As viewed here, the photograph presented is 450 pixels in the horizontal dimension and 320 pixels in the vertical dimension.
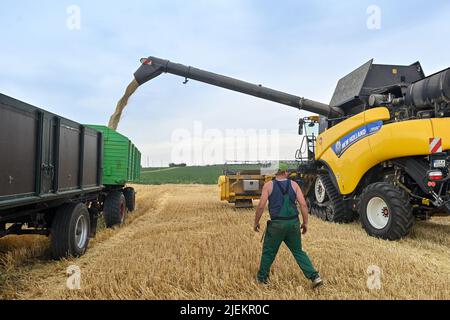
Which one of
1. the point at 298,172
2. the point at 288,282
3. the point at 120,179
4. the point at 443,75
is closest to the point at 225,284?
the point at 288,282

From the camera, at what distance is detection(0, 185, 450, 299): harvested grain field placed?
376cm

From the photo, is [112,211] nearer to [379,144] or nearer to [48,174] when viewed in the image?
[48,174]

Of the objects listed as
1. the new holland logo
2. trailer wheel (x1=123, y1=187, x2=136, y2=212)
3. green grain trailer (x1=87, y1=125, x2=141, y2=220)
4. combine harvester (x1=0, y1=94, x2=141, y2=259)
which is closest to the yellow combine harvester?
trailer wheel (x1=123, y1=187, x2=136, y2=212)

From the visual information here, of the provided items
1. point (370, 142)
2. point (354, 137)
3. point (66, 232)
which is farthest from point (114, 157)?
point (370, 142)

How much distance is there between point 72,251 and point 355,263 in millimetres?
3895

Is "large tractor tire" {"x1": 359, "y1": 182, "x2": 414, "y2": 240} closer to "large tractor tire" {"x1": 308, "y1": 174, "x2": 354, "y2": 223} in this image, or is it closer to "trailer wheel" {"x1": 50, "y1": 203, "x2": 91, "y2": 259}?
"large tractor tire" {"x1": 308, "y1": 174, "x2": 354, "y2": 223}

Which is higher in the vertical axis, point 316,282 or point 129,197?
point 129,197

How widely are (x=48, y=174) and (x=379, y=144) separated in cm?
549

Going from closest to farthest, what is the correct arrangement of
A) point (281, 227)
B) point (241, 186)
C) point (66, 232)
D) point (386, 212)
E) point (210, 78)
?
point (281, 227), point (66, 232), point (386, 212), point (210, 78), point (241, 186)

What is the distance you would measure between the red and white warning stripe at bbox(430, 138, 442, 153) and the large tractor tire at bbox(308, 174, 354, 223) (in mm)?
2883

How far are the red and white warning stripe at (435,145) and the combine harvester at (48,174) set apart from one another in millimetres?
5617

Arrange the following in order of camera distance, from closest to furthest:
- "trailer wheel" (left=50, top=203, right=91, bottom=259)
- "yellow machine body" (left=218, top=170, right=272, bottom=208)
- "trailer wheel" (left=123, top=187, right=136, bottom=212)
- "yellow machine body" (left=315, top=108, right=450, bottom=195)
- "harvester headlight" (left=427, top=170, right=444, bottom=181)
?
"trailer wheel" (left=50, top=203, right=91, bottom=259), "harvester headlight" (left=427, top=170, right=444, bottom=181), "yellow machine body" (left=315, top=108, right=450, bottom=195), "trailer wheel" (left=123, top=187, right=136, bottom=212), "yellow machine body" (left=218, top=170, right=272, bottom=208)

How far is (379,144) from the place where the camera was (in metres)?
6.81

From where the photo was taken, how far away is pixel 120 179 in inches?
340
